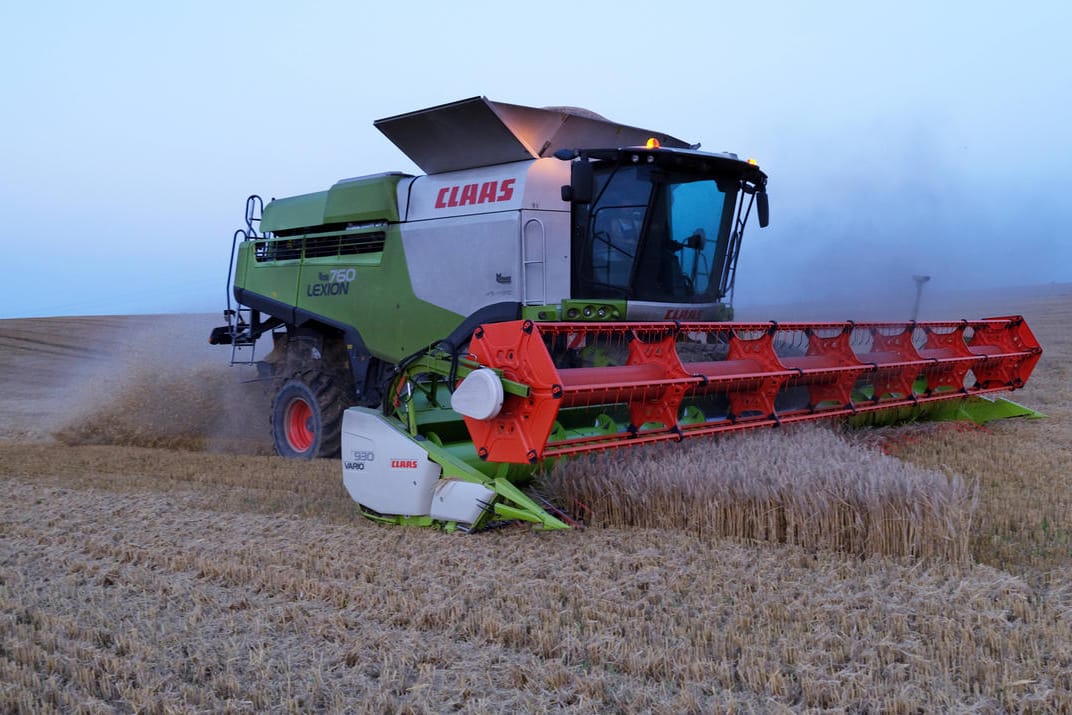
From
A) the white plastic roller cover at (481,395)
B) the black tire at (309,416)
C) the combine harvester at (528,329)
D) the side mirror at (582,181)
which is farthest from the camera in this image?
the black tire at (309,416)

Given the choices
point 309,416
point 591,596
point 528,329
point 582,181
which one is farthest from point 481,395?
point 309,416

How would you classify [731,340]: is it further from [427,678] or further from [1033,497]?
[427,678]

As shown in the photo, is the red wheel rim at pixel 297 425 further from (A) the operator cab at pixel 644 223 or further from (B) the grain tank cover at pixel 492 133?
(A) the operator cab at pixel 644 223

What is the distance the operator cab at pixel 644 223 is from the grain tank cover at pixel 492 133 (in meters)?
0.48

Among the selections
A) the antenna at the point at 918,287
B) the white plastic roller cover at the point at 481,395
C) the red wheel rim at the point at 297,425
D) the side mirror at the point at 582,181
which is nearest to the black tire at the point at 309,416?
the red wheel rim at the point at 297,425

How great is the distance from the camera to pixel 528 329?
142 inches

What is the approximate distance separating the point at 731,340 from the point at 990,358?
102 inches

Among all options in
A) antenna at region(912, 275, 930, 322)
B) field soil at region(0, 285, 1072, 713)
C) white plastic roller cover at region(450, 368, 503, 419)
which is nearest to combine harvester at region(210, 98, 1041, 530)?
white plastic roller cover at region(450, 368, 503, 419)

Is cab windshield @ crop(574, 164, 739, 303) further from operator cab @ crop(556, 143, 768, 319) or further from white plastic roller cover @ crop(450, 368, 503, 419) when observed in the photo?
white plastic roller cover @ crop(450, 368, 503, 419)

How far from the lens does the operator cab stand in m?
5.24

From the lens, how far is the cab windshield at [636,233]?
5270 millimetres

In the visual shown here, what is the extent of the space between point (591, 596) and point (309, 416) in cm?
448

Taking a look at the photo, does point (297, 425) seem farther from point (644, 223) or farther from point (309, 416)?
point (644, 223)

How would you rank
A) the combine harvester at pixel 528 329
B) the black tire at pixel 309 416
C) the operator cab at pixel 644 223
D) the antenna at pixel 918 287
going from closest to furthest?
the combine harvester at pixel 528 329 → the operator cab at pixel 644 223 → the black tire at pixel 309 416 → the antenna at pixel 918 287
